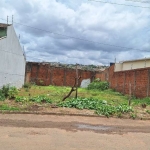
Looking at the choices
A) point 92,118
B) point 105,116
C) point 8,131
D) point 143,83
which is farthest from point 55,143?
point 143,83

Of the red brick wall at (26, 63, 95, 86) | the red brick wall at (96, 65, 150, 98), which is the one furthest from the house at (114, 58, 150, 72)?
the red brick wall at (26, 63, 95, 86)

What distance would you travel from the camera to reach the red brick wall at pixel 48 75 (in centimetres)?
3450

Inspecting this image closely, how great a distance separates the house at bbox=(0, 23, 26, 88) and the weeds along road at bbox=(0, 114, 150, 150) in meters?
9.10

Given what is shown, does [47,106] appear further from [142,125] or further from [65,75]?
[65,75]

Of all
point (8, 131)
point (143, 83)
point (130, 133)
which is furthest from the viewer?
point (143, 83)

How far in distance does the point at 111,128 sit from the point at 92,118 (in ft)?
5.82

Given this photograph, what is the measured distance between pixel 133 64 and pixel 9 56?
627 inches

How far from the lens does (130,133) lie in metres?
8.60

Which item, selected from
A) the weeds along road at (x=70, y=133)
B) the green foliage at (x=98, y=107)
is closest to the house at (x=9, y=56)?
the green foliage at (x=98, y=107)

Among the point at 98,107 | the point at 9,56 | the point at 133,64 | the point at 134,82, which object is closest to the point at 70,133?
the point at 98,107

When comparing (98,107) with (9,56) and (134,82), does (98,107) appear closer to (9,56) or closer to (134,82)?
(134,82)

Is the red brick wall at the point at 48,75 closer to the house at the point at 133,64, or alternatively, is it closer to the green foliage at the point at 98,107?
the house at the point at 133,64

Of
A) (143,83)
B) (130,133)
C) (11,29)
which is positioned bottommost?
(130,133)

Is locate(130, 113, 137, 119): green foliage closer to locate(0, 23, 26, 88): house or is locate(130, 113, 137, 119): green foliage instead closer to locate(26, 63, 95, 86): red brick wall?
locate(0, 23, 26, 88): house
